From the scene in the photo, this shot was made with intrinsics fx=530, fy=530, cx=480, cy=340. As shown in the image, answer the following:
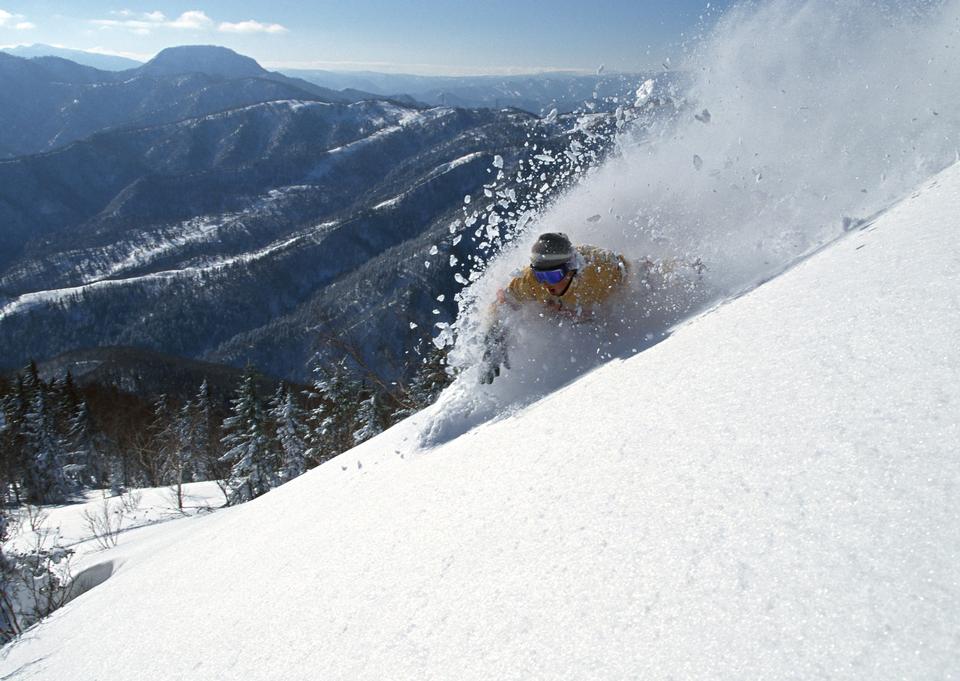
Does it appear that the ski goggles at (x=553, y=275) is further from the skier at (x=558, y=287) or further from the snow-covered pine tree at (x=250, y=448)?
the snow-covered pine tree at (x=250, y=448)

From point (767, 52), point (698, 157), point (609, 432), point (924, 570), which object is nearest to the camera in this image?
point (924, 570)

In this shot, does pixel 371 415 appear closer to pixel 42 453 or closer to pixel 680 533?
pixel 680 533

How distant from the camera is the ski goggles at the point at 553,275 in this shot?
17.5 ft

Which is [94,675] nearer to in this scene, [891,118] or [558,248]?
[558,248]

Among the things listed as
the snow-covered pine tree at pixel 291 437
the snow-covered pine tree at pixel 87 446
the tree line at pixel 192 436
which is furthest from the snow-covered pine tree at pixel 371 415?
the snow-covered pine tree at pixel 87 446

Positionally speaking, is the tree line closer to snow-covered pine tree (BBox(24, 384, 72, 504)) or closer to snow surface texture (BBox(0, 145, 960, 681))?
snow-covered pine tree (BBox(24, 384, 72, 504))

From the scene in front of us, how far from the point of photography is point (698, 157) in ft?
27.0

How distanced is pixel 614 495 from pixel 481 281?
4747 millimetres

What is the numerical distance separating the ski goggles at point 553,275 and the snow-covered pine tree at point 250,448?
2856 cm

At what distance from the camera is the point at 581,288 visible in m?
5.43

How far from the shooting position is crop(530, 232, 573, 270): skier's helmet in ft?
17.4

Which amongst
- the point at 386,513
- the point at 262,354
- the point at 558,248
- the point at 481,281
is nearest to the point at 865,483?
the point at 386,513

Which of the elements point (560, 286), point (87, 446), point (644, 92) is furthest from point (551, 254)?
point (87, 446)

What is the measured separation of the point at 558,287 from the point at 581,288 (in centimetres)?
25
